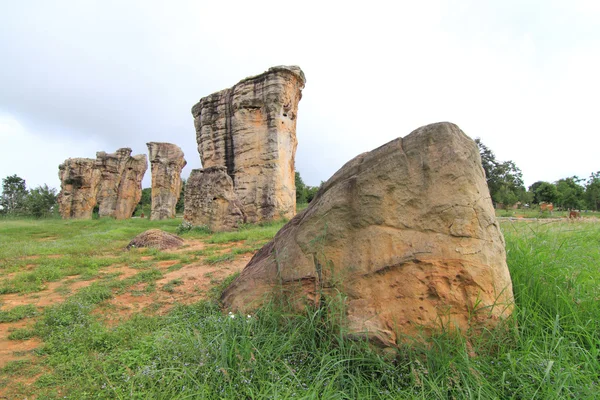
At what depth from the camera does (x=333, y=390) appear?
5.52 feet

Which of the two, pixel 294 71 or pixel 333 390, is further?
pixel 294 71

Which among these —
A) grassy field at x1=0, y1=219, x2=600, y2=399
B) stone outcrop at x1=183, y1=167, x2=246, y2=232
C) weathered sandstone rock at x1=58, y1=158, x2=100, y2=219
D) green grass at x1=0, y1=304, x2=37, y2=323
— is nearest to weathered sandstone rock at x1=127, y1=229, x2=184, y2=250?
stone outcrop at x1=183, y1=167, x2=246, y2=232

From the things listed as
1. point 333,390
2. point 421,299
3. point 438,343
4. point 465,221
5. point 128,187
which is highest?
point 128,187

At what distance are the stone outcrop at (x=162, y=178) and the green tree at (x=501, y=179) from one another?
26.9 meters

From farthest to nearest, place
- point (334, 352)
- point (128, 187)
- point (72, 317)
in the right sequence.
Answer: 1. point (128, 187)
2. point (72, 317)
3. point (334, 352)

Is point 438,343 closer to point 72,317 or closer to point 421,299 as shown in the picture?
point 421,299

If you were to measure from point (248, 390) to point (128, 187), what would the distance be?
86.0ft

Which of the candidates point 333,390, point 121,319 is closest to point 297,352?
point 333,390

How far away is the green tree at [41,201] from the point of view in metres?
29.7

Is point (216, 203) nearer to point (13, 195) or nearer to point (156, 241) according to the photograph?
point (156, 241)

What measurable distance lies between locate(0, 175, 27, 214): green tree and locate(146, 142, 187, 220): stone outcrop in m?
19.3

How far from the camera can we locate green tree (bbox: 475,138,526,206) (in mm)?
26880

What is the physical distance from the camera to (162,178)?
71.2ft

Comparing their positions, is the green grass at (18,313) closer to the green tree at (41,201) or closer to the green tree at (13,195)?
the green tree at (41,201)
